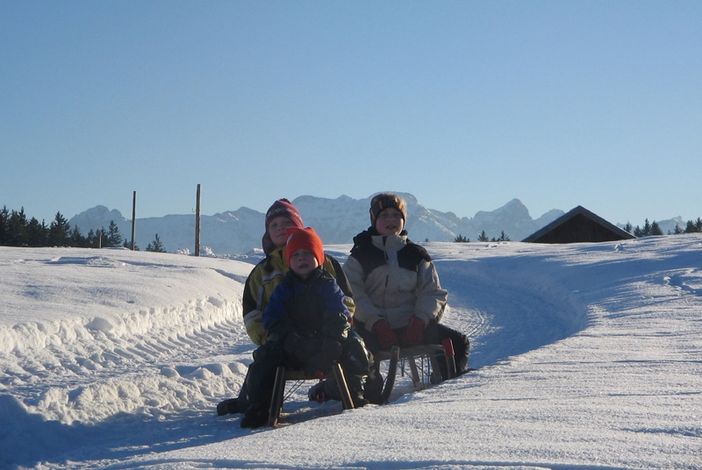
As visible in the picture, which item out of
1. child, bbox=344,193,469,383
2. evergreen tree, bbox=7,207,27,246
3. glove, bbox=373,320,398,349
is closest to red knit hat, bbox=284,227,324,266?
glove, bbox=373,320,398,349

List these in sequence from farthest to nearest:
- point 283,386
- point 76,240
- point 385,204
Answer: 1. point 76,240
2. point 385,204
3. point 283,386

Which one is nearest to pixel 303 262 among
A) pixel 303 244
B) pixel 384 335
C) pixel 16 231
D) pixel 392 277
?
pixel 303 244

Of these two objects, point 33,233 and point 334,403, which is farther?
point 33,233

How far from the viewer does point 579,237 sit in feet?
136

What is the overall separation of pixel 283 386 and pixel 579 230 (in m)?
37.2

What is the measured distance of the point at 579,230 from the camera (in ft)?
136

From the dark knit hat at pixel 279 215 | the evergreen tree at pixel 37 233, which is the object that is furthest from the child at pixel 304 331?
the evergreen tree at pixel 37 233

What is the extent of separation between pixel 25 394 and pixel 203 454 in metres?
3.05

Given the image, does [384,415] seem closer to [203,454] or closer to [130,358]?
[203,454]

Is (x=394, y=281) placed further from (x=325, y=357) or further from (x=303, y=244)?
(x=325, y=357)

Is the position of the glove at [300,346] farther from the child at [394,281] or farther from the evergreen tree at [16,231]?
the evergreen tree at [16,231]

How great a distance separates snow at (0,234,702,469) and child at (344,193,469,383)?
1.68 feet

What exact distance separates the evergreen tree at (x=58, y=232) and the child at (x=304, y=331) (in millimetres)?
63460

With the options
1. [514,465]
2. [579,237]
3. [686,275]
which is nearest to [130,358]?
[514,465]
